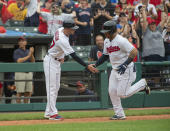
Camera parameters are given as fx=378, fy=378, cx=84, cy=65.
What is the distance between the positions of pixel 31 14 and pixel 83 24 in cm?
174

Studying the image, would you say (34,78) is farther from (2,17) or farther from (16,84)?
(2,17)

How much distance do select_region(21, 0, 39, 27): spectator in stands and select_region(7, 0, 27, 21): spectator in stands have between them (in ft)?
1.08

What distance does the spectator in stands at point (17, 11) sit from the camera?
12852 mm

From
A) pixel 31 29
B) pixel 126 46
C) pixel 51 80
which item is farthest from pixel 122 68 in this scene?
pixel 31 29

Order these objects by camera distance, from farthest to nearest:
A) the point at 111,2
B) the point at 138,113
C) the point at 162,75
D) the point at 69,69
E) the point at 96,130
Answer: the point at 111,2 < the point at 162,75 < the point at 69,69 < the point at 138,113 < the point at 96,130

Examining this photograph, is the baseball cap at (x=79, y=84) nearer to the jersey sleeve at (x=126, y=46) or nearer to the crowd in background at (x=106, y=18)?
the crowd in background at (x=106, y=18)

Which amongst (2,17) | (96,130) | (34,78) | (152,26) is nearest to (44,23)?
(2,17)

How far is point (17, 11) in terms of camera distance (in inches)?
507

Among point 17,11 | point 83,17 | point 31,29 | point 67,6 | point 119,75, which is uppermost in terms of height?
point 67,6

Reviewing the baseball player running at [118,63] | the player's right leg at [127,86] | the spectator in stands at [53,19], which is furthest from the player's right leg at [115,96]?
the spectator in stands at [53,19]

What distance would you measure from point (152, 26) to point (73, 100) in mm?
3358

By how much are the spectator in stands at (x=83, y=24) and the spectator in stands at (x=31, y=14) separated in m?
1.36

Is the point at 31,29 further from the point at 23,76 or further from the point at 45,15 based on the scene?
the point at 23,76

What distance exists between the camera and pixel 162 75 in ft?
35.6
